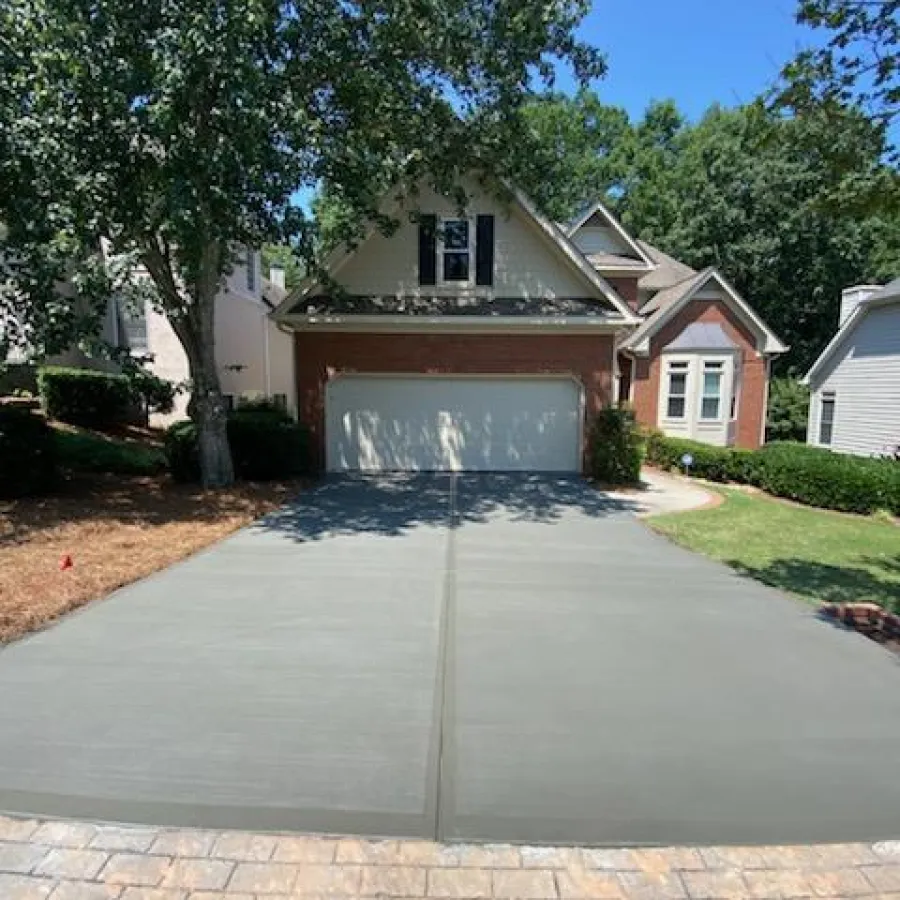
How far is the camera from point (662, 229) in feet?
115

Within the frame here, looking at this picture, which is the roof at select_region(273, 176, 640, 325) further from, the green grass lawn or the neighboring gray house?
the neighboring gray house

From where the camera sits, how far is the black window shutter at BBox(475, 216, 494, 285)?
14141mm

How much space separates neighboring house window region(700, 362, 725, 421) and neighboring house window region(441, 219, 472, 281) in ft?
33.1

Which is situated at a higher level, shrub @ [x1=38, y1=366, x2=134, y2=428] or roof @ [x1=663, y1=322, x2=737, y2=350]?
roof @ [x1=663, y1=322, x2=737, y2=350]

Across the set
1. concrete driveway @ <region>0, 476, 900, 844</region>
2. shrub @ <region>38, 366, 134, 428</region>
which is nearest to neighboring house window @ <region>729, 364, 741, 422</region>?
concrete driveway @ <region>0, 476, 900, 844</region>

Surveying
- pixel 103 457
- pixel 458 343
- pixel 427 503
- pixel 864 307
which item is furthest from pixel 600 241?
pixel 103 457

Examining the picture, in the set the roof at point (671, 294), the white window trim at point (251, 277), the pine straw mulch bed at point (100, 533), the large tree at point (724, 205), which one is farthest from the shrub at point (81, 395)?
the roof at point (671, 294)

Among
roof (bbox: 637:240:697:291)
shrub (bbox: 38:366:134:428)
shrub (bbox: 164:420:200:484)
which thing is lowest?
shrub (bbox: 164:420:200:484)

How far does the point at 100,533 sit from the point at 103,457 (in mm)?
5562

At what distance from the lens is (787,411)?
2781 cm

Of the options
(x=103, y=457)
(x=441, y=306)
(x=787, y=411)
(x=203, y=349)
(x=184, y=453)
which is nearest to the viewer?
(x=203, y=349)

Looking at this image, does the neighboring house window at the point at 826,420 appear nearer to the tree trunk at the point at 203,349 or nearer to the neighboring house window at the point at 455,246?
the neighboring house window at the point at 455,246

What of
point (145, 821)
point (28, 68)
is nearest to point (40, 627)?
point (145, 821)

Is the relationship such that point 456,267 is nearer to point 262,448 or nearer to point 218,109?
point 262,448
